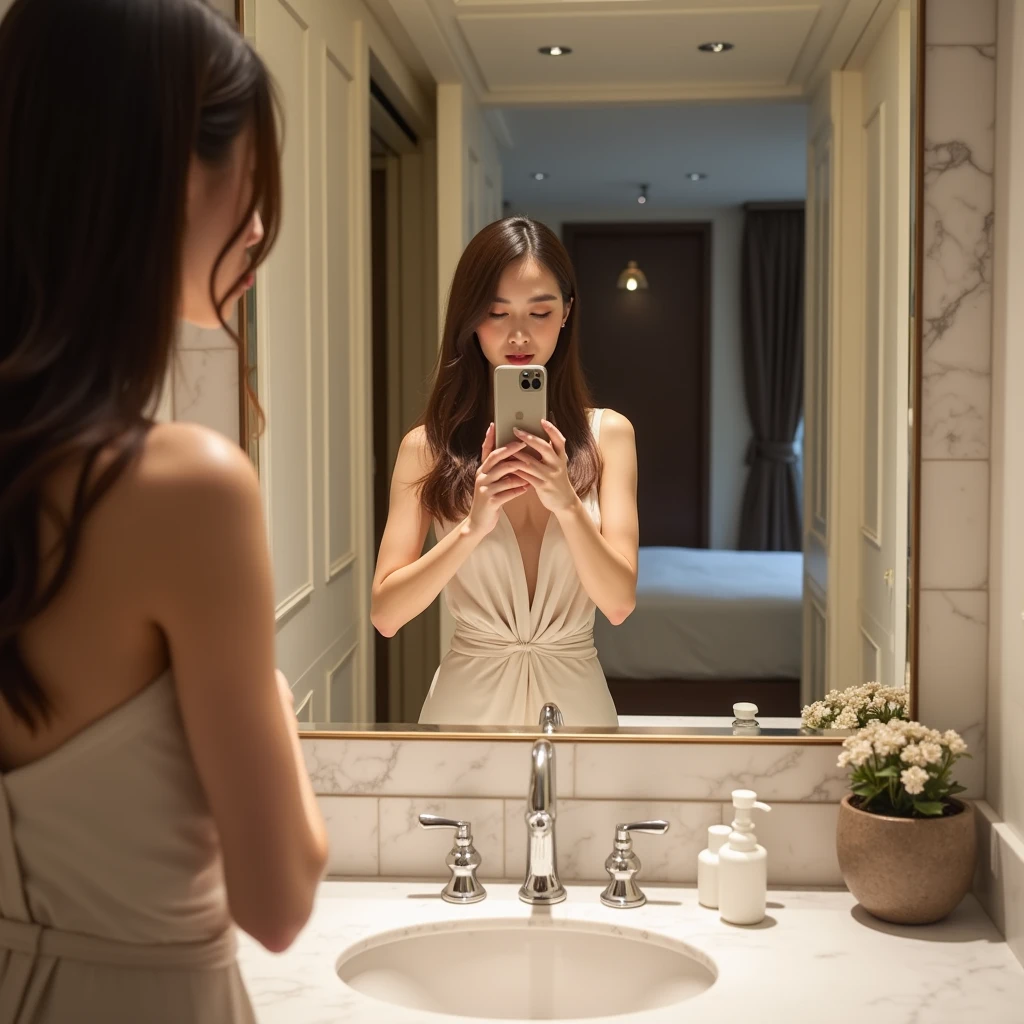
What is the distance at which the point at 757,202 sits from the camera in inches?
55.2

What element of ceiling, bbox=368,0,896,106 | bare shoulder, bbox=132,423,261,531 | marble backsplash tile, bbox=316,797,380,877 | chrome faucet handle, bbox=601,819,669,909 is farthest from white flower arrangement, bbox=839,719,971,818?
bare shoulder, bbox=132,423,261,531

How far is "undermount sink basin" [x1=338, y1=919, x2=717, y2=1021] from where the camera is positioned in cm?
129

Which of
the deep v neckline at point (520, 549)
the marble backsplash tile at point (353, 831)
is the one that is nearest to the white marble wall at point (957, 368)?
the deep v neckline at point (520, 549)

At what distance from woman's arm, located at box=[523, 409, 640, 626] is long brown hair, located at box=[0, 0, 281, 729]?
83cm

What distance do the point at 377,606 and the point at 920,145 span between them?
2.76 ft

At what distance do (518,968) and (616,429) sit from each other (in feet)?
2.06

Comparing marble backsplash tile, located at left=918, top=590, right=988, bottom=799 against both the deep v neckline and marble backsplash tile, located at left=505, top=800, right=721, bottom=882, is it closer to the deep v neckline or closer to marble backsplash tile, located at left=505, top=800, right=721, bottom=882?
marble backsplash tile, located at left=505, top=800, right=721, bottom=882

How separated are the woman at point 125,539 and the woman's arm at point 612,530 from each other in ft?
2.55

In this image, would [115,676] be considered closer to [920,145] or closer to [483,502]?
[483,502]

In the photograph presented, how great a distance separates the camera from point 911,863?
4.18 ft

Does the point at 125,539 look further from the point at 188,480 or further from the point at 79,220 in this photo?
the point at 79,220

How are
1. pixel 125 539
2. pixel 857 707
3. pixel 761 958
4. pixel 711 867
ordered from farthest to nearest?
pixel 857 707, pixel 711 867, pixel 761 958, pixel 125 539

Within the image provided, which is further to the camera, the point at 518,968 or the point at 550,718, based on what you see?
the point at 550,718

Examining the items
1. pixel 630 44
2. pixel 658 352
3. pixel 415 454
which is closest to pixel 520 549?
pixel 415 454
